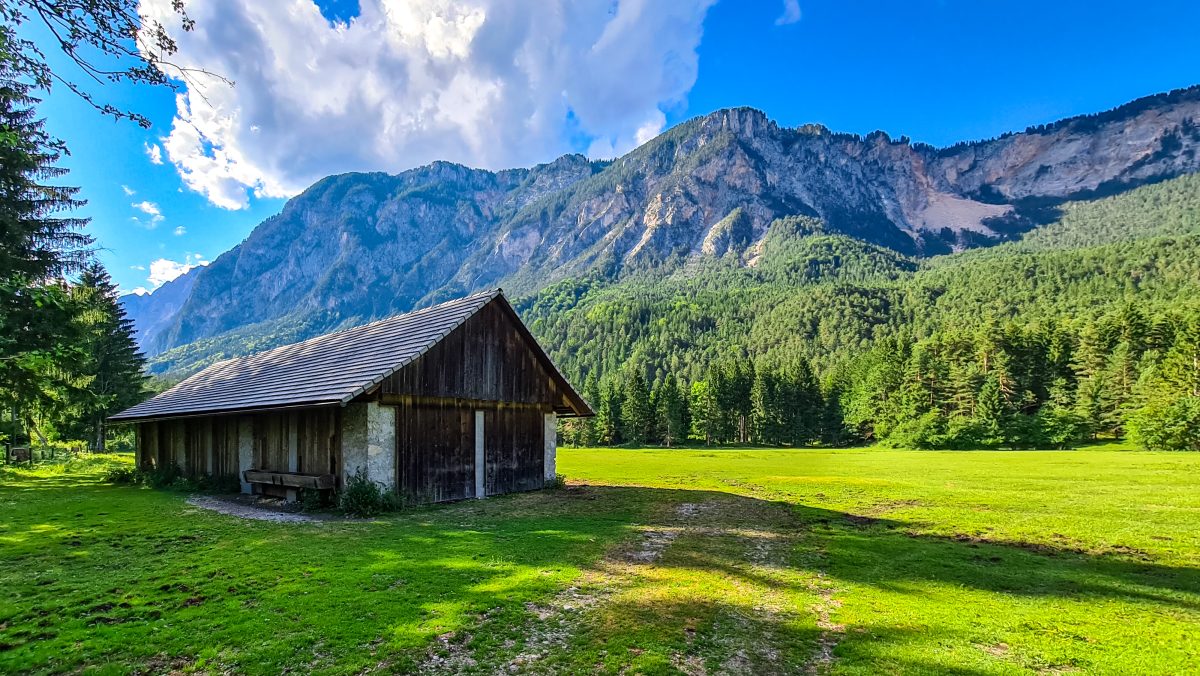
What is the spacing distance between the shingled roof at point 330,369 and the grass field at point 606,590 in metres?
4.06

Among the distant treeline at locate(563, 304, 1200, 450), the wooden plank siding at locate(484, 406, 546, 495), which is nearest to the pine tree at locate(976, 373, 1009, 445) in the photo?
the distant treeline at locate(563, 304, 1200, 450)

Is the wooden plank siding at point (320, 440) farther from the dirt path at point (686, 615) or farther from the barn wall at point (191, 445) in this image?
the dirt path at point (686, 615)

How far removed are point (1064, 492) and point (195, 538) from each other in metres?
29.8

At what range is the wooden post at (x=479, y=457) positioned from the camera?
20422 mm

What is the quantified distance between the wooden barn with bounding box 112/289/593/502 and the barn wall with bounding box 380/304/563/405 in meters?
A: 0.04

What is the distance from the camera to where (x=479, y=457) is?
67.5 ft

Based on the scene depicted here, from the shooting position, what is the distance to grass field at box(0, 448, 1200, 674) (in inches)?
252

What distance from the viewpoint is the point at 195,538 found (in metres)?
12.6

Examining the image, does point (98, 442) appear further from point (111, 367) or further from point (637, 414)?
point (637, 414)

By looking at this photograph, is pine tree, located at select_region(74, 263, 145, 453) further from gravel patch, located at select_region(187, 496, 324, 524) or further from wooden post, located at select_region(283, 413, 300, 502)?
wooden post, located at select_region(283, 413, 300, 502)

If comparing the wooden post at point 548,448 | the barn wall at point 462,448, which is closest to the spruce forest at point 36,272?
the barn wall at point 462,448

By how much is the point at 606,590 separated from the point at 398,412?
11.4m

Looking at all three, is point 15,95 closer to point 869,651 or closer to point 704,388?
point 869,651

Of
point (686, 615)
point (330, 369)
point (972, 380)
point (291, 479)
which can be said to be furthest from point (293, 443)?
point (972, 380)
